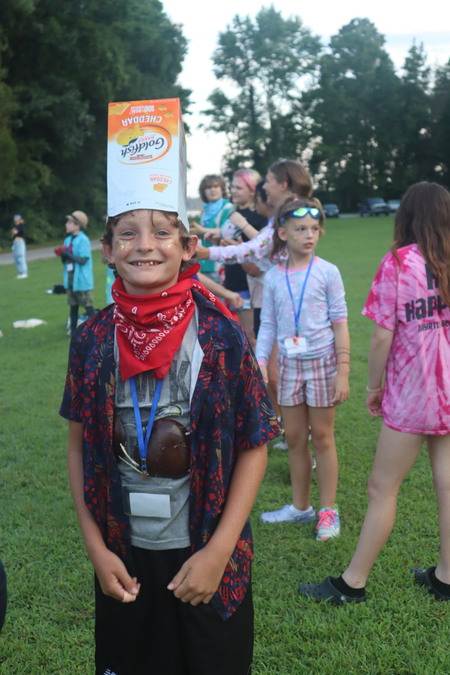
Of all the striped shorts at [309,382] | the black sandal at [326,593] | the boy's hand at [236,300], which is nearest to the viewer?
the black sandal at [326,593]

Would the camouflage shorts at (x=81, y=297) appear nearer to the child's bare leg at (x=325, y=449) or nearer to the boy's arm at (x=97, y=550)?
the child's bare leg at (x=325, y=449)

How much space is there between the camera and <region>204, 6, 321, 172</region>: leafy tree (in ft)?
234

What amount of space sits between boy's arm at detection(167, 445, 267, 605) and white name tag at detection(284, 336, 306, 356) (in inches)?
77.9

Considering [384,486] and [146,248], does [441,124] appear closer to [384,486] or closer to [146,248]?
[384,486]

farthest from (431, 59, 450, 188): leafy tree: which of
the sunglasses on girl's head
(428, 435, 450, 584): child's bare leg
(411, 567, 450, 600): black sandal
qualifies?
(428, 435, 450, 584): child's bare leg

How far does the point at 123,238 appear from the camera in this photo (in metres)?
1.94

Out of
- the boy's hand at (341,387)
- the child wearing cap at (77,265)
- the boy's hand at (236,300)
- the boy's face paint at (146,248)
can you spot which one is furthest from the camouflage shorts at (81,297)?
the boy's face paint at (146,248)

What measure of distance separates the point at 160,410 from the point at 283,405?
211 centimetres

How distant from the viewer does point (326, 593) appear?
10.9 feet

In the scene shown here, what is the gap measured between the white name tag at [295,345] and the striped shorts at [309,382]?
54 mm

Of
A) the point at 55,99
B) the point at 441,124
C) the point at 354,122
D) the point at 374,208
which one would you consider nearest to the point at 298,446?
the point at 55,99

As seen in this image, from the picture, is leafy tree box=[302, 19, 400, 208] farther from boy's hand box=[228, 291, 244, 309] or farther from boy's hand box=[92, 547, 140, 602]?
boy's hand box=[92, 547, 140, 602]

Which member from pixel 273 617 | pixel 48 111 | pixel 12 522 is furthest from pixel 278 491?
pixel 48 111

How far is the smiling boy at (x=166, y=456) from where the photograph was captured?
1890 mm
